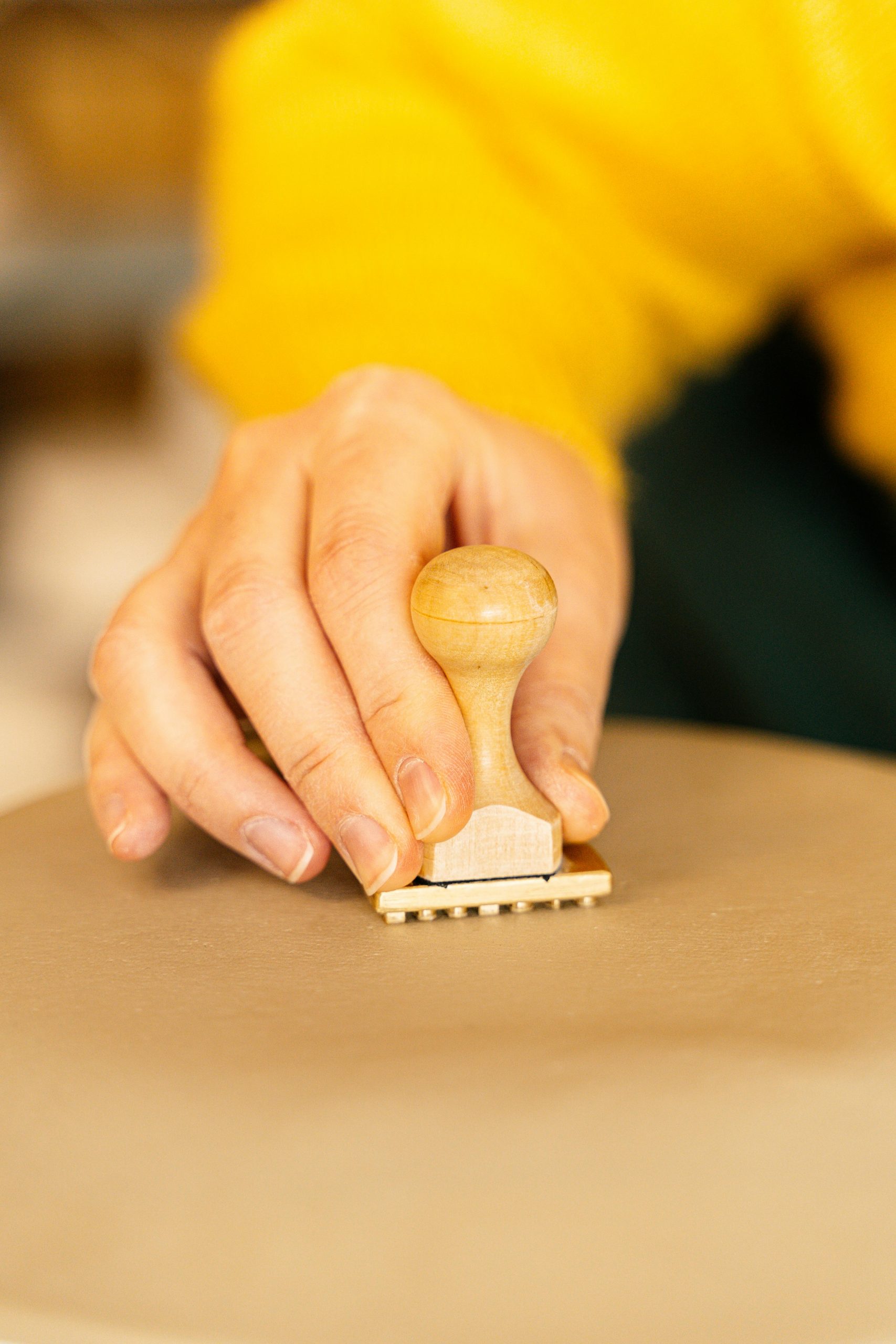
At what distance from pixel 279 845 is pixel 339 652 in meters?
0.07

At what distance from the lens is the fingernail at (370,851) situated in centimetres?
36

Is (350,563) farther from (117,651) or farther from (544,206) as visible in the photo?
(544,206)

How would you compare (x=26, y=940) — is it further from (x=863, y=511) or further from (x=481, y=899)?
(x=863, y=511)

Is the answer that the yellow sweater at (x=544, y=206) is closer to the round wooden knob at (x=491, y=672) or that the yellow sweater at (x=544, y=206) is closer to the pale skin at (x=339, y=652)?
the pale skin at (x=339, y=652)

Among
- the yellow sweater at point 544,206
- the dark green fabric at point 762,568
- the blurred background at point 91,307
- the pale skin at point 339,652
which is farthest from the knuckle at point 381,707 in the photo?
the blurred background at point 91,307

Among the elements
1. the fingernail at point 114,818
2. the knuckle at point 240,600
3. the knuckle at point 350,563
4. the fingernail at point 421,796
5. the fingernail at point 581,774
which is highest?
the knuckle at point 350,563

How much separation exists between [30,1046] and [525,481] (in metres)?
0.30

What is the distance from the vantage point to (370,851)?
0.36 m

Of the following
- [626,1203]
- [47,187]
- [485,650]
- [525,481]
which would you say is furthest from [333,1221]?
[47,187]

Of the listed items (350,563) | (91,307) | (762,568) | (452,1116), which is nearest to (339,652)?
(350,563)

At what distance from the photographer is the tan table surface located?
0.22 metres

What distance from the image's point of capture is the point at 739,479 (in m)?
0.86

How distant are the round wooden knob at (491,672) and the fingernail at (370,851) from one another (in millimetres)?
15

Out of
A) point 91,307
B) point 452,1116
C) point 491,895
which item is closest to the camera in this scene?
point 452,1116
